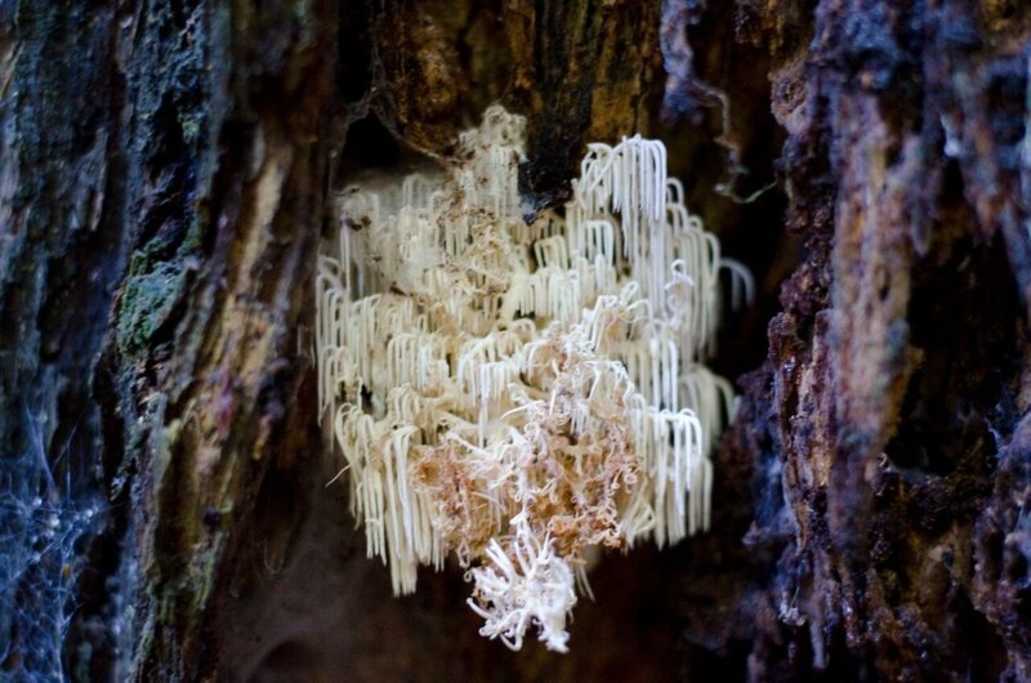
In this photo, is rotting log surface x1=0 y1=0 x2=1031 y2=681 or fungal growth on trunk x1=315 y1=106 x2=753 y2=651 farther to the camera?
fungal growth on trunk x1=315 y1=106 x2=753 y2=651

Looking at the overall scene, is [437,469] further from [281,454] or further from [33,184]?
[33,184]

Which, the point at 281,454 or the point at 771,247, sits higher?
the point at 771,247

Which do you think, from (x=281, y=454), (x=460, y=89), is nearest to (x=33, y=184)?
(x=281, y=454)

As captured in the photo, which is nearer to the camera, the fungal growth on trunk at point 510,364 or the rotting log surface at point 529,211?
the rotting log surface at point 529,211

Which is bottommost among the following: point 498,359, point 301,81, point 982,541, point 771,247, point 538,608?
point 538,608
